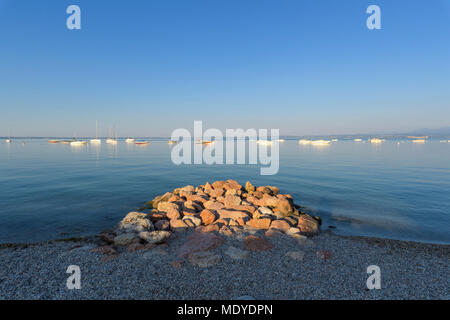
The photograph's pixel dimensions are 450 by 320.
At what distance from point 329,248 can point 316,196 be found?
31.8 feet

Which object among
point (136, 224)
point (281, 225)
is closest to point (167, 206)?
point (136, 224)

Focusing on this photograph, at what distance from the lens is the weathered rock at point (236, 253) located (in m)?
7.47

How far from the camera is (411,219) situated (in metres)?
12.3

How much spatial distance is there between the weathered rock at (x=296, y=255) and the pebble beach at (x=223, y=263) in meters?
0.12

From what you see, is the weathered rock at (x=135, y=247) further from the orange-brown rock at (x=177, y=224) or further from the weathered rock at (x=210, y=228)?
the weathered rock at (x=210, y=228)

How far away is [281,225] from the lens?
1018cm

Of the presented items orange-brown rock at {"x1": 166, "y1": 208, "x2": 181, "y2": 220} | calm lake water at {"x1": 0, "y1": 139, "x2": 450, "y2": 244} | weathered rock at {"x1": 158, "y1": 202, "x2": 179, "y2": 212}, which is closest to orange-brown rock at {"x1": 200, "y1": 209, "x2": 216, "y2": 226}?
orange-brown rock at {"x1": 166, "y1": 208, "x2": 181, "y2": 220}

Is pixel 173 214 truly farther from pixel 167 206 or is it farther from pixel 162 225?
pixel 167 206

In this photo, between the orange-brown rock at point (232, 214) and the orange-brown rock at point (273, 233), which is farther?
the orange-brown rock at point (232, 214)

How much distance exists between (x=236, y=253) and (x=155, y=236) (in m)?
3.71

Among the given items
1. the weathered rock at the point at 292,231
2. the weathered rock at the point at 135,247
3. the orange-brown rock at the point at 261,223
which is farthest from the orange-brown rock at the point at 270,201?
the weathered rock at the point at 135,247
